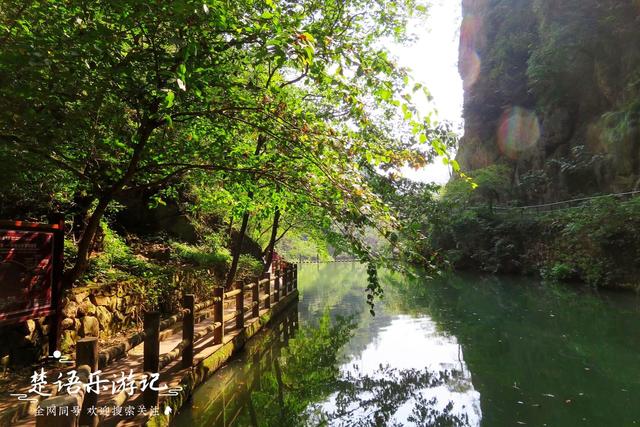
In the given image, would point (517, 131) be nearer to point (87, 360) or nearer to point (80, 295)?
point (80, 295)

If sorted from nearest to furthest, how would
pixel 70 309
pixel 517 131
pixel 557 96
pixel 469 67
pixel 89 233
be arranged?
pixel 89 233 → pixel 70 309 → pixel 557 96 → pixel 517 131 → pixel 469 67

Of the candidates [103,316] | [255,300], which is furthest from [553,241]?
[103,316]

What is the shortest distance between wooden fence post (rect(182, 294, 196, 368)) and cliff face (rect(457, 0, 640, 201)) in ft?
67.7

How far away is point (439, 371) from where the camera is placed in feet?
22.4

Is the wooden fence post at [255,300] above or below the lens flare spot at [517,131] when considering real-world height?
below

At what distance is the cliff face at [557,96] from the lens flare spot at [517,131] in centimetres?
7

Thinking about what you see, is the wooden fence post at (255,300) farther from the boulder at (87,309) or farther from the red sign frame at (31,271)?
the red sign frame at (31,271)

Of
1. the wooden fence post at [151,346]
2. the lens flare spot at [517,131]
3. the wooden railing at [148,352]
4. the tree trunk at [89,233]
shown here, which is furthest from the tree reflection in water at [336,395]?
the lens flare spot at [517,131]

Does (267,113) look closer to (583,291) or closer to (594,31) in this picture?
(583,291)

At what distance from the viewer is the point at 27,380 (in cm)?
441

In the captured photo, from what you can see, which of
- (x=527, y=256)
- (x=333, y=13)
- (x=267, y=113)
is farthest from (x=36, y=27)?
(x=527, y=256)

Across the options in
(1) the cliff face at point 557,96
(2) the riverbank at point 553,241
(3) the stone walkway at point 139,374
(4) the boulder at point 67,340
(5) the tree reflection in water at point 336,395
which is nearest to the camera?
(3) the stone walkway at point 139,374

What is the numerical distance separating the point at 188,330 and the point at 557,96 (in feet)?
88.8

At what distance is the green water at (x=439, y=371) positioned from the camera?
16.9ft
